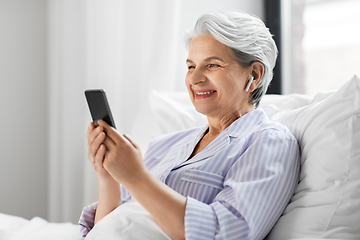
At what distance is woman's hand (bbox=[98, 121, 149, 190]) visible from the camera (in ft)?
2.77

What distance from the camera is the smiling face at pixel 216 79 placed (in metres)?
1.09

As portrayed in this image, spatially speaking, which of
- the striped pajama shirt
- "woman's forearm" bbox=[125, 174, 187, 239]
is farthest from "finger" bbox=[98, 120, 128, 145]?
the striped pajama shirt

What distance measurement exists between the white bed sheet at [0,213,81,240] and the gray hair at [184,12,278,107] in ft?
2.45

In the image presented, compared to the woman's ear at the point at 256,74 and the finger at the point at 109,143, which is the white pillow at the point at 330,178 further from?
the finger at the point at 109,143

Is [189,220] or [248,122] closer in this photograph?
[189,220]

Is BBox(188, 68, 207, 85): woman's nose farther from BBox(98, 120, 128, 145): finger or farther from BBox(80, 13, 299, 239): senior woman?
BBox(98, 120, 128, 145): finger

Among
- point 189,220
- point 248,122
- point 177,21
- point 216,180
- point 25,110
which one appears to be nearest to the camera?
point 189,220

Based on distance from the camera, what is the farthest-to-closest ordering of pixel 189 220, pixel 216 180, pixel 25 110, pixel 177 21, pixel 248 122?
pixel 25 110, pixel 177 21, pixel 248 122, pixel 216 180, pixel 189 220

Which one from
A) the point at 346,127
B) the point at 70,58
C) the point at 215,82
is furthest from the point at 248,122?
the point at 70,58

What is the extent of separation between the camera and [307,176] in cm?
90

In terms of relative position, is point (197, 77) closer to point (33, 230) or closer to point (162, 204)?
point (162, 204)

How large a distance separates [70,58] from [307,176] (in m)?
1.49

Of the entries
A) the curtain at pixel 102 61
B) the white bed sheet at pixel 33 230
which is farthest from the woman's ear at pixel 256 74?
the curtain at pixel 102 61

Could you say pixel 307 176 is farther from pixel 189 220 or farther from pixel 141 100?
pixel 141 100
